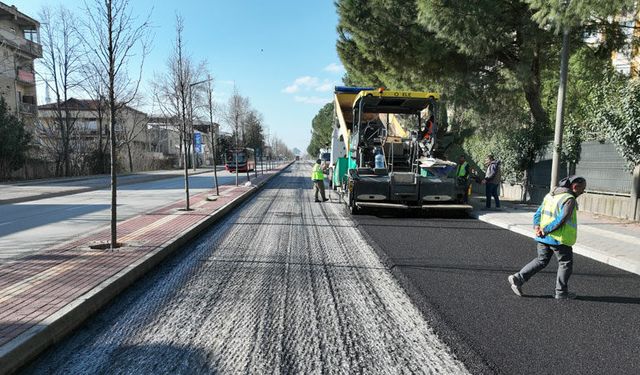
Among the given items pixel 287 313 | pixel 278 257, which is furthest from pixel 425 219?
pixel 287 313

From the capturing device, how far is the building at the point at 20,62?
121ft

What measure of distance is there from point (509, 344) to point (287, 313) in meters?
→ 2.15

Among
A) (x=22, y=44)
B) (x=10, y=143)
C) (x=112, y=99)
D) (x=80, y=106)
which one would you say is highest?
(x=22, y=44)

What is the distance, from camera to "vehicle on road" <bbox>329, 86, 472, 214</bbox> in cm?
1141

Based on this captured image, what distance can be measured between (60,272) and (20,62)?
43790mm

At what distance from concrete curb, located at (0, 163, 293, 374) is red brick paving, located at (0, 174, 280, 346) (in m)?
0.10

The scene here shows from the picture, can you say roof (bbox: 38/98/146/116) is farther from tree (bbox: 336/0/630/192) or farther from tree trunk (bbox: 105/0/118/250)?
tree trunk (bbox: 105/0/118/250)

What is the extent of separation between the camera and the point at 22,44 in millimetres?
39812

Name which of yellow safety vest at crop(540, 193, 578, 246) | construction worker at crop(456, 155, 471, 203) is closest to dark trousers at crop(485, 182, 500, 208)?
construction worker at crop(456, 155, 471, 203)

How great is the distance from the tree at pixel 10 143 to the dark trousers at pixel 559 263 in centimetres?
3070

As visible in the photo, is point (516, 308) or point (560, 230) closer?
point (516, 308)

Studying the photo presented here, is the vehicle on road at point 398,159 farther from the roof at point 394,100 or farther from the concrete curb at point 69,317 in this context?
the concrete curb at point 69,317

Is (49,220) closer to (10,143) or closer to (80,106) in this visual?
(10,143)

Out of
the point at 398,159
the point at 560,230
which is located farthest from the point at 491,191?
the point at 560,230
